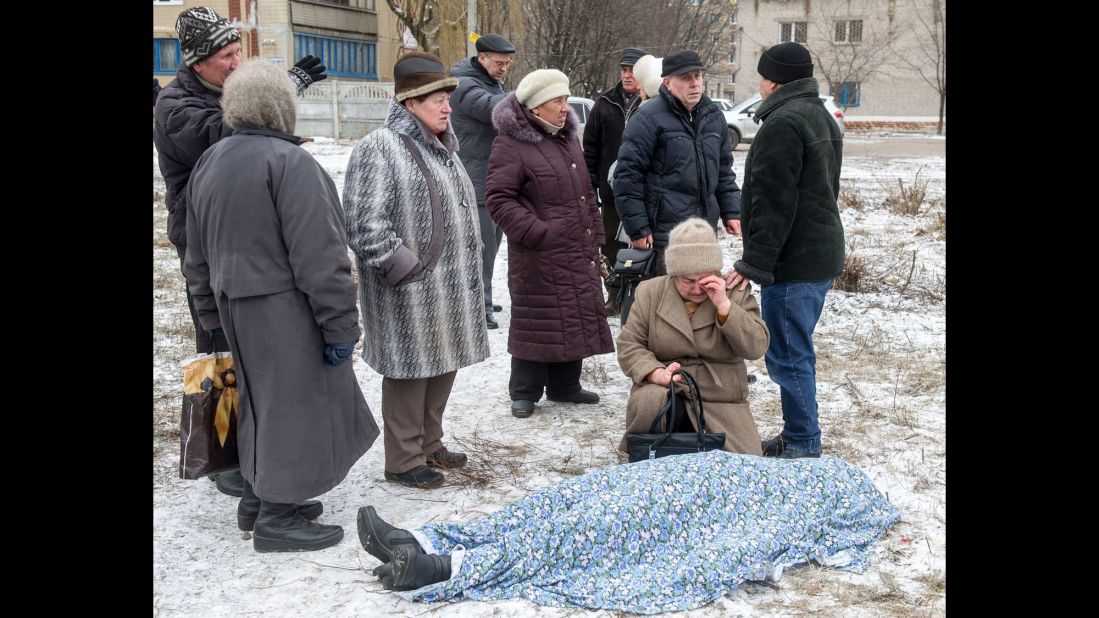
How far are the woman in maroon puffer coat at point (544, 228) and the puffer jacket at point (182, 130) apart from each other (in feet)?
5.05

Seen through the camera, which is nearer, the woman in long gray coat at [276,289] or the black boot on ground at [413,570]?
the black boot on ground at [413,570]

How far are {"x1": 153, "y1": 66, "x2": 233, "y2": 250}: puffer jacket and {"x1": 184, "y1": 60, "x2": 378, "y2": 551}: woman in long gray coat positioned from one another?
294 millimetres

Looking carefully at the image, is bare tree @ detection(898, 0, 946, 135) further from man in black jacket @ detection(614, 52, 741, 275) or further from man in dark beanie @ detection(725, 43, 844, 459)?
→ man in dark beanie @ detection(725, 43, 844, 459)

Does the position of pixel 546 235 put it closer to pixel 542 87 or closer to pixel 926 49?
pixel 542 87

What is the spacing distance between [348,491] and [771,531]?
72.0 inches

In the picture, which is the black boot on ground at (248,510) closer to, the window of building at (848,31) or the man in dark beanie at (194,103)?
the man in dark beanie at (194,103)

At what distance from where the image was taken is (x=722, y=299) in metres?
3.93

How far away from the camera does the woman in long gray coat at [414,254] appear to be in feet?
12.8

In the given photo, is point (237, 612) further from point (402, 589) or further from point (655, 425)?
point (655, 425)

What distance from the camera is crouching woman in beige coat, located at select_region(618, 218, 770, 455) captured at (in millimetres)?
3906

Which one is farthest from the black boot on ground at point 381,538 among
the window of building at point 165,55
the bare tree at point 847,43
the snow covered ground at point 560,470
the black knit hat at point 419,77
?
the bare tree at point 847,43

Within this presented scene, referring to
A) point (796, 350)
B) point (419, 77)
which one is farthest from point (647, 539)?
→ point (419, 77)

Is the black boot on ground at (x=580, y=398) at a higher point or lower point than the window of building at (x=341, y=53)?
lower

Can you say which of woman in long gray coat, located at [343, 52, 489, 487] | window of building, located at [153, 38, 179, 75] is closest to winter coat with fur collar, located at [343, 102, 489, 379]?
woman in long gray coat, located at [343, 52, 489, 487]
